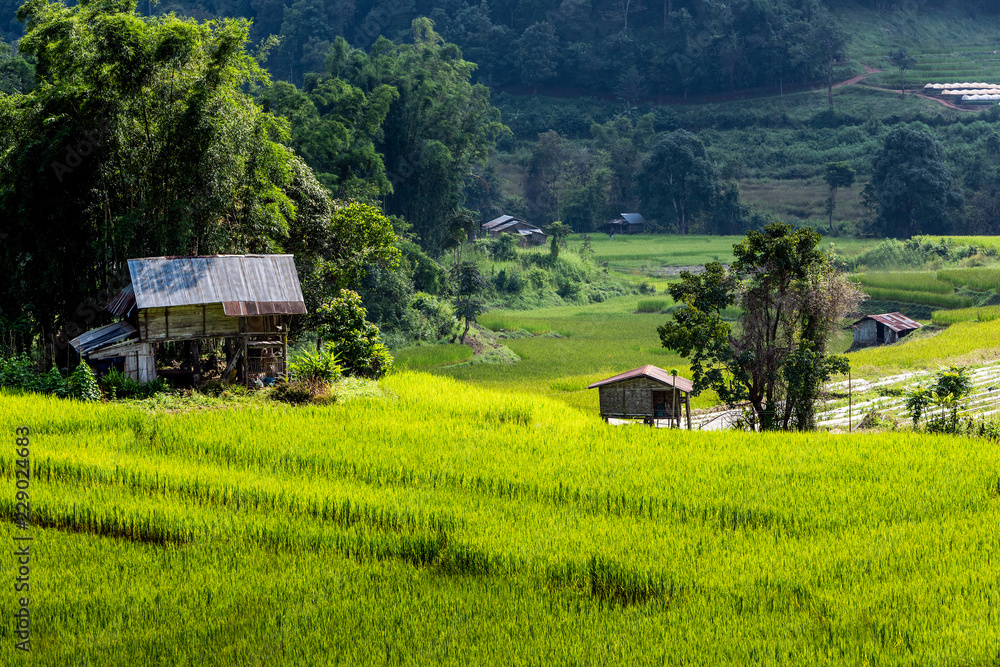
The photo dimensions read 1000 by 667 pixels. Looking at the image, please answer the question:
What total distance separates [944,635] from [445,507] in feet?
17.9

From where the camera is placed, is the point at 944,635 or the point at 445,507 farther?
the point at 445,507

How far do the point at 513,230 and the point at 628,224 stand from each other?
38.0ft

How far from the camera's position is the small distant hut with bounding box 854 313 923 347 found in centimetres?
3253

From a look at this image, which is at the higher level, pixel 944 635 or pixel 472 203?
pixel 472 203

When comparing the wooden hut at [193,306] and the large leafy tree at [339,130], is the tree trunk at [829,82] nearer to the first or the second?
the large leafy tree at [339,130]

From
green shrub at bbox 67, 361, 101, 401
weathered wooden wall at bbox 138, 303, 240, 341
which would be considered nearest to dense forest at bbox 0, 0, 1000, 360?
weathered wooden wall at bbox 138, 303, 240, 341

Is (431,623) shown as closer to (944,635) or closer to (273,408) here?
(944,635)

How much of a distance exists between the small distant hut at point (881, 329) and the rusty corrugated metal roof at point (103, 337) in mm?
26004

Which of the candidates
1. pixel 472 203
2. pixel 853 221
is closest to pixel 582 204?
pixel 472 203

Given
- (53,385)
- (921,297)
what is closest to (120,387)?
(53,385)

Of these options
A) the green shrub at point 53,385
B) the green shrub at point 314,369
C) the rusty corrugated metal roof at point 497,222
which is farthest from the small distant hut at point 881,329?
the rusty corrugated metal roof at point 497,222

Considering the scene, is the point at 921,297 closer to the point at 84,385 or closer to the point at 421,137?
the point at 421,137

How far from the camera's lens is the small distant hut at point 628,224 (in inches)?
2763

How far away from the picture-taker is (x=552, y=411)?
16.4 metres
